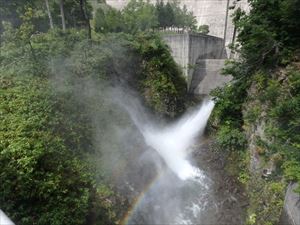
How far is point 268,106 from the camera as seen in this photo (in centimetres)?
763

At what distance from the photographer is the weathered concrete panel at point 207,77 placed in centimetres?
1780

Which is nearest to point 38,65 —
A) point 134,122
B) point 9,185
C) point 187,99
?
point 134,122

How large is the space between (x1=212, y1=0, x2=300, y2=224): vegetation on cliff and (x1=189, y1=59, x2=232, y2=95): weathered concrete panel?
25.0 feet

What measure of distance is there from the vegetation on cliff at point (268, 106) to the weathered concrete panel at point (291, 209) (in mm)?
344

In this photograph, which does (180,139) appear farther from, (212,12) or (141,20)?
(212,12)

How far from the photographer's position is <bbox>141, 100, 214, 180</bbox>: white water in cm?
1055

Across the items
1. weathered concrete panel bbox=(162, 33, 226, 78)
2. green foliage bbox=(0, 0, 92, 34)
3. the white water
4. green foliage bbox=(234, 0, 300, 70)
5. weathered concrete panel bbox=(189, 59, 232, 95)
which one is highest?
green foliage bbox=(0, 0, 92, 34)

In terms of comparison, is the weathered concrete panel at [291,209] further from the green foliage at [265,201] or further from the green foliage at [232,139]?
the green foliage at [232,139]

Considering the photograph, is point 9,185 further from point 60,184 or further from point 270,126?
point 270,126

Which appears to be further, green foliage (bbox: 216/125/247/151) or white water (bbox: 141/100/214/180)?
white water (bbox: 141/100/214/180)

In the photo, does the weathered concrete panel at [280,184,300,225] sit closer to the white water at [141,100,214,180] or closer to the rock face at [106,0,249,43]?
the white water at [141,100,214,180]

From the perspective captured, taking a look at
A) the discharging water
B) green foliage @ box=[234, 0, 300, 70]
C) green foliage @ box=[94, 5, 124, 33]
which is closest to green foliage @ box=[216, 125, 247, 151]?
the discharging water

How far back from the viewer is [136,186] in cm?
873

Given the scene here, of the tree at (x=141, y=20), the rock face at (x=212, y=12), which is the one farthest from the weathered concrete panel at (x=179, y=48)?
the rock face at (x=212, y=12)
